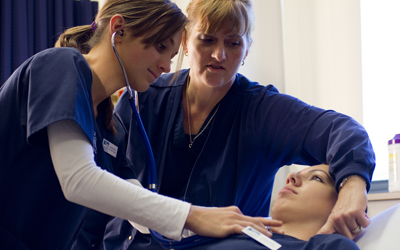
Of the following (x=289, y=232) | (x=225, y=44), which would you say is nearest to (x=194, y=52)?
(x=225, y=44)

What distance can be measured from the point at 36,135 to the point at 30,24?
2.39m

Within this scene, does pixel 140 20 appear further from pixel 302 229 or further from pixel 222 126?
pixel 302 229

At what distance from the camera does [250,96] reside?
175cm

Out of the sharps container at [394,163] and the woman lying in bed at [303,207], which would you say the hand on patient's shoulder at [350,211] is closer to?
the woman lying in bed at [303,207]

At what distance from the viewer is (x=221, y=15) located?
1.61m

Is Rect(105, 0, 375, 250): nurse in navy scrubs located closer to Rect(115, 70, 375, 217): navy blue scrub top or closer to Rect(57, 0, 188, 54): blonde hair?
Rect(115, 70, 375, 217): navy blue scrub top

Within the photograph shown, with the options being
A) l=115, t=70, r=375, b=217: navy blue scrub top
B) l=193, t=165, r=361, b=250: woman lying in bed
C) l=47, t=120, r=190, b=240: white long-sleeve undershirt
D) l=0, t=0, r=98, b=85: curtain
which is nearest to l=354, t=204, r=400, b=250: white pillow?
l=193, t=165, r=361, b=250: woman lying in bed

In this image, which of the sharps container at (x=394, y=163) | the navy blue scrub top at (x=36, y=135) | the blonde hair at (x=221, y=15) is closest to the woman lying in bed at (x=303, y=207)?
the navy blue scrub top at (x=36, y=135)

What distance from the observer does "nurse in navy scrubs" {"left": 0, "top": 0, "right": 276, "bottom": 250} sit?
0.93 m

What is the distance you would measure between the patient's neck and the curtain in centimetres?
230

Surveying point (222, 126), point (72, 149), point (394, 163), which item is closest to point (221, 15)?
point (222, 126)

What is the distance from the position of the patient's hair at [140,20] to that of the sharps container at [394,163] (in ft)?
4.63

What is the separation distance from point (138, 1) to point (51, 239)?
2.48 ft

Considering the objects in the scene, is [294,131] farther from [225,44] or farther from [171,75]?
[171,75]
